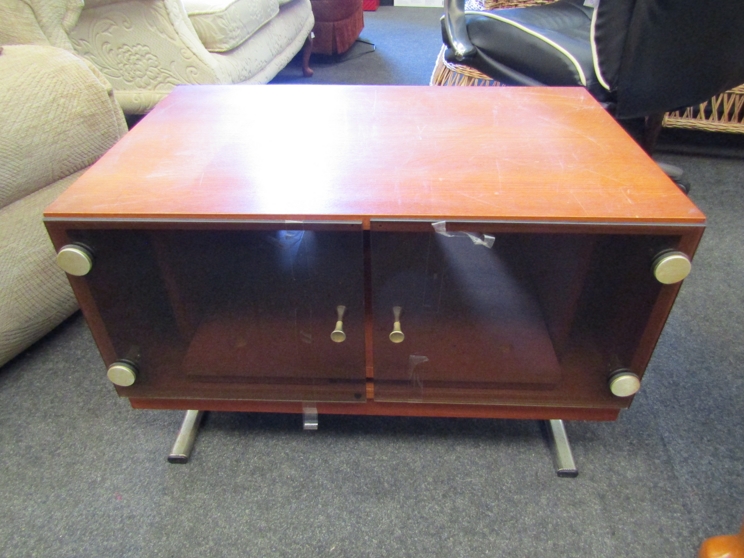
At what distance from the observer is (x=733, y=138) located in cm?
147

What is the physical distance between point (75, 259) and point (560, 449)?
626mm

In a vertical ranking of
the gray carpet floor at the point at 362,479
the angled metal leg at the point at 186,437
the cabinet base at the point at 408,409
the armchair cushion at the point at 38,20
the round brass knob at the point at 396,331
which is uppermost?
the armchair cushion at the point at 38,20

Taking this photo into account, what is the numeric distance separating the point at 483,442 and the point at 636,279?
12.3 inches

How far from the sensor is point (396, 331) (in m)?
0.54

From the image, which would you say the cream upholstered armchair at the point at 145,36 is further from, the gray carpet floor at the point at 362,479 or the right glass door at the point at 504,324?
the right glass door at the point at 504,324

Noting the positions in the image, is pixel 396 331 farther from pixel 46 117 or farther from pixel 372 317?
pixel 46 117

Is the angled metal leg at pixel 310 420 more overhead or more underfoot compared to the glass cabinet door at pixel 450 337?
more underfoot

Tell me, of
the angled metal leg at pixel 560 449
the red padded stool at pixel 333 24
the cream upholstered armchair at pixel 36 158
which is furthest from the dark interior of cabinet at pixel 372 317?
the red padded stool at pixel 333 24

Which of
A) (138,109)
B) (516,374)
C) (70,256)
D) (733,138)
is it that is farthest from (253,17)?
(733,138)

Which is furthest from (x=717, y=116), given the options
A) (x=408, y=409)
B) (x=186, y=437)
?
(x=186, y=437)

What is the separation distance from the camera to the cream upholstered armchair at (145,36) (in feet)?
2.78

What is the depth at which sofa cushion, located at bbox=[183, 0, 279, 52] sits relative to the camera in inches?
48.9

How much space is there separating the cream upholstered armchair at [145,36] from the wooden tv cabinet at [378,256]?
388mm

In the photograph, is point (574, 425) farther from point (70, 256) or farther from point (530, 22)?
point (530, 22)
